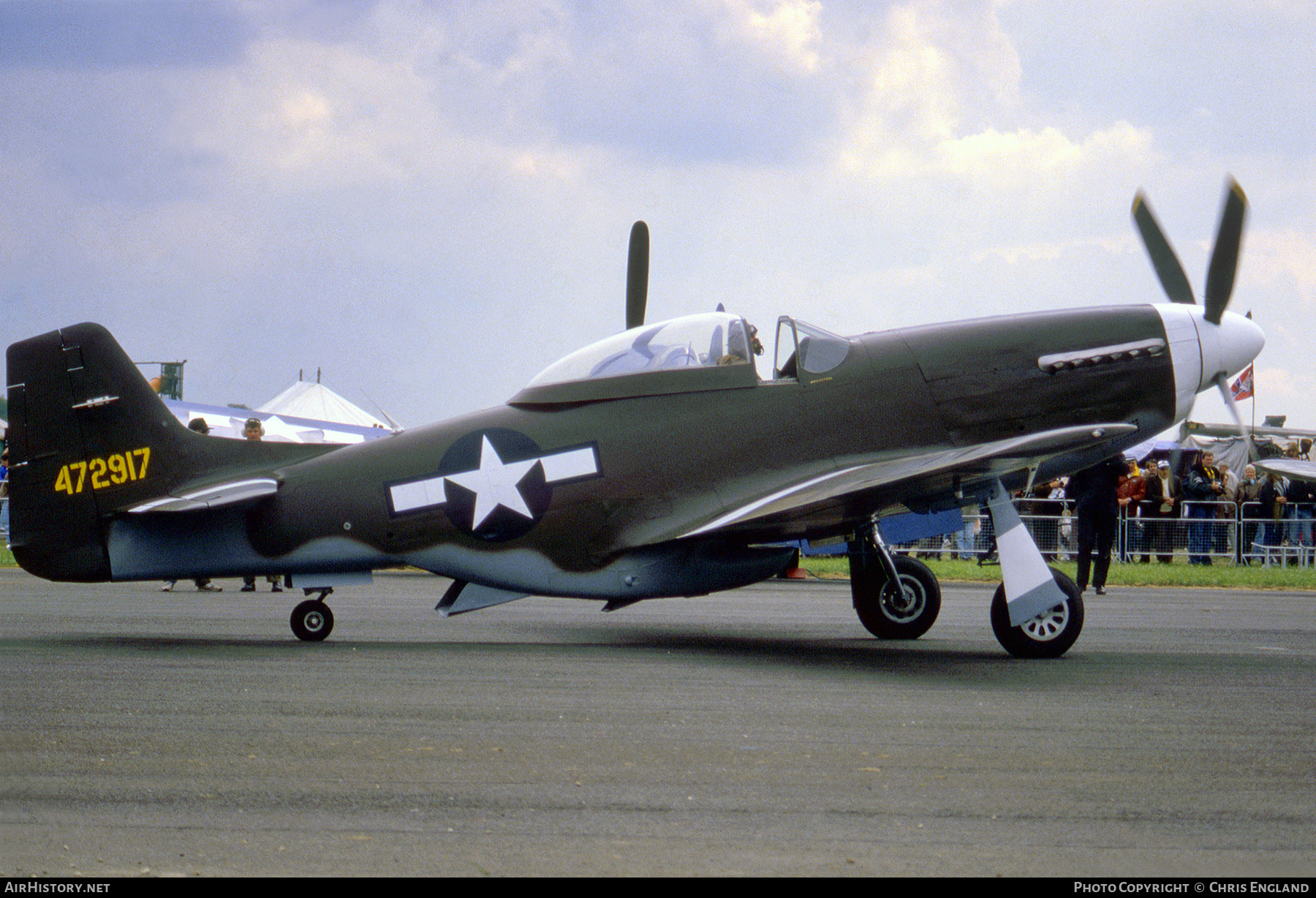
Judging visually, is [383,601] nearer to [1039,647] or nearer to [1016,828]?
[1039,647]

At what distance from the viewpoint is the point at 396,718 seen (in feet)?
20.0

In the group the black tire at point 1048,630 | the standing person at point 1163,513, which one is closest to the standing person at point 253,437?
the black tire at point 1048,630

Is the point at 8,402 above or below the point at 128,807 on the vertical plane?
above

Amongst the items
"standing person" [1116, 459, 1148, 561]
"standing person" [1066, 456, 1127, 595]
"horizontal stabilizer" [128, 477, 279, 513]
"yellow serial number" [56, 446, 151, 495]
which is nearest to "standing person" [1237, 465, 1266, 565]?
"standing person" [1116, 459, 1148, 561]

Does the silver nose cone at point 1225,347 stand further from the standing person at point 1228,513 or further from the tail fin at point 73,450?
the standing person at point 1228,513

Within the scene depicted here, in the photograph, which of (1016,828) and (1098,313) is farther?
(1098,313)

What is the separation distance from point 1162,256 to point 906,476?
12.5 ft

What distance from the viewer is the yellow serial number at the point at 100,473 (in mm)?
8930

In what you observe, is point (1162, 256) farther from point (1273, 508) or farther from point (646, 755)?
point (1273, 508)

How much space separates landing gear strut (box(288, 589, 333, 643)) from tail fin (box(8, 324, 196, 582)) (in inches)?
50.7

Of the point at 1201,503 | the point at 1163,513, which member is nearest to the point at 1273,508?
the point at 1201,503

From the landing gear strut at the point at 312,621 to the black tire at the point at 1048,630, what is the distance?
470 centimetres

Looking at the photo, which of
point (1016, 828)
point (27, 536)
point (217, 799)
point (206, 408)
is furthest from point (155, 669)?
point (206, 408)

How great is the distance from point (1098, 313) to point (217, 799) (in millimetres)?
7282
